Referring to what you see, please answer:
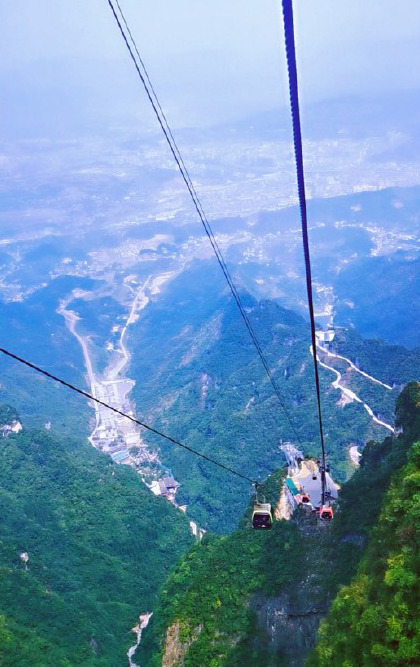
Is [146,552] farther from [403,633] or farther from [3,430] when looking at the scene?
[403,633]

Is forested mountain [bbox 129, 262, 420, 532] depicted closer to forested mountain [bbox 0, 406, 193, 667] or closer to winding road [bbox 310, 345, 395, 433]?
winding road [bbox 310, 345, 395, 433]

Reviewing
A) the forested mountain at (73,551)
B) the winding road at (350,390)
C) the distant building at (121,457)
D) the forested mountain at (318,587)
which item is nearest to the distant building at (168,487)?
the forested mountain at (73,551)

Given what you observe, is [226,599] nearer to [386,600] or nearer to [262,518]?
[262,518]

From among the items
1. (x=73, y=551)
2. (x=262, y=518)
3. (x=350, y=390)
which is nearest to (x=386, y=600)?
(x=262, y=518)

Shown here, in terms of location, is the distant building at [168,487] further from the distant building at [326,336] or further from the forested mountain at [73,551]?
the distant building at [326,336]

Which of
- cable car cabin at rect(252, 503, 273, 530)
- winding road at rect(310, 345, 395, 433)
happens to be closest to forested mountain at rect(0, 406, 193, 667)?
cable car cabin at rect(252, 503, 273, 530)
